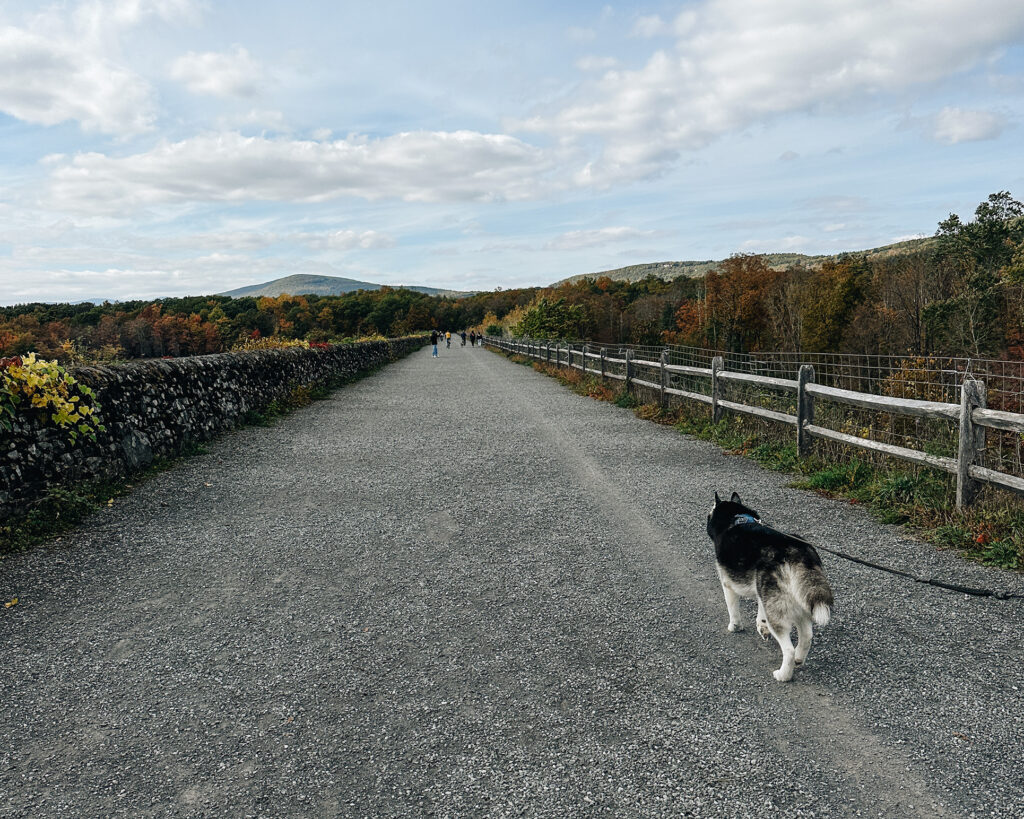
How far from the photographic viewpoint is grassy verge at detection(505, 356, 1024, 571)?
16.0 feet

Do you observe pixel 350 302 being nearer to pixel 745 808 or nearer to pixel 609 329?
pixel 609 329

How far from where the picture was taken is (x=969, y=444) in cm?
542

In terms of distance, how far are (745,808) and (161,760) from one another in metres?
2.20

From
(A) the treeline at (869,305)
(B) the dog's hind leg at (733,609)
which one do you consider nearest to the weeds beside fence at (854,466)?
(B) the dog's hind leg at (733,609)

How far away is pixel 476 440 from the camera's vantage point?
33.8 ft

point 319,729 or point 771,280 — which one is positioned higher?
point 771,280

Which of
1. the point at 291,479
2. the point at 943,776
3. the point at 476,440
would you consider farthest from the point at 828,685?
the point at 476,440

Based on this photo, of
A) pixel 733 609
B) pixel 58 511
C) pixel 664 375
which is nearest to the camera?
pixel 733 609

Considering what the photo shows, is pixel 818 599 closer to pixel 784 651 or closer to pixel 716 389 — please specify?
pixel 784 651

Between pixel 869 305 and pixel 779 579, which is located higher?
pixel 869 305

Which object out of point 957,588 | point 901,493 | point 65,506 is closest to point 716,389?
point 901,493

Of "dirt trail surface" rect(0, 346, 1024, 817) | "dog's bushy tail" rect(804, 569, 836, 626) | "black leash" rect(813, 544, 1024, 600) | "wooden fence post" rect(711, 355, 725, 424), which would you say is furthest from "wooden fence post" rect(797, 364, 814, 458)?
"dog's bushy tail" rect(804, 569, 836, 626)

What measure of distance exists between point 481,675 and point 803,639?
151 centimetres

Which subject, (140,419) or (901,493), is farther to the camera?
(140,419)
